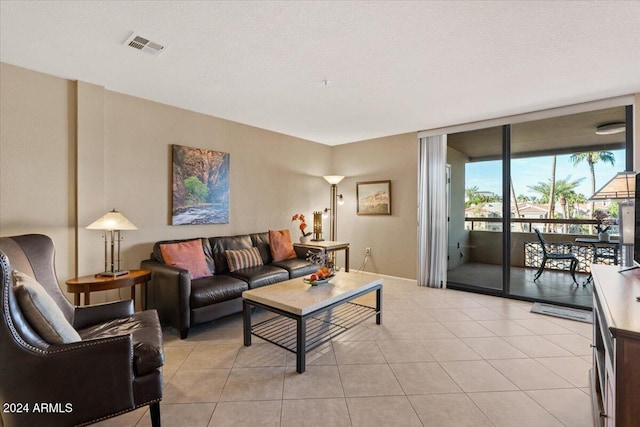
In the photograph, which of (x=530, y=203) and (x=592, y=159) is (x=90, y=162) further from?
(x=592, y=159)

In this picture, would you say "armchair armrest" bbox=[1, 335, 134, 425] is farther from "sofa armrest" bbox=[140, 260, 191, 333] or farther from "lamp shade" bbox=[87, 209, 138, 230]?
"lamp shade" bbox=[87, 209, 138, 230]

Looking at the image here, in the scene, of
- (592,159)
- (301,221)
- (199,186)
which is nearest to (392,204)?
(301,221)

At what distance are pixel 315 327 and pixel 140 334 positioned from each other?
1.71 m

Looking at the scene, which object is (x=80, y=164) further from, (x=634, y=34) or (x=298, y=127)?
(x=634, y=34)

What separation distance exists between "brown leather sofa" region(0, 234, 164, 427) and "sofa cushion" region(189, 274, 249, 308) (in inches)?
46.6

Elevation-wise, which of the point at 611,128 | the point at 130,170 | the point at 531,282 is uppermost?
the point at 611,128

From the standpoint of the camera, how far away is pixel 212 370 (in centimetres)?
226

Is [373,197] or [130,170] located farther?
[373,197]

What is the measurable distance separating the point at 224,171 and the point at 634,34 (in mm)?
4242

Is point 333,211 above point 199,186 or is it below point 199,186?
below

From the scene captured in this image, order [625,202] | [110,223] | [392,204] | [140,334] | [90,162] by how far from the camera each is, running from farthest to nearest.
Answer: [392,204], [90,162], [110,223], [625,202], [140,334]

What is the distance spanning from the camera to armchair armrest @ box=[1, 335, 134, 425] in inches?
52.0

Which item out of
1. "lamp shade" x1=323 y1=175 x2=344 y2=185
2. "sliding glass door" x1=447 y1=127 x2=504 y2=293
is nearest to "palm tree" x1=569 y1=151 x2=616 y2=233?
"sliding glass door" x1=447 y1=127 x2=504 y2=293

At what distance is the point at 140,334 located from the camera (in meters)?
1.80
